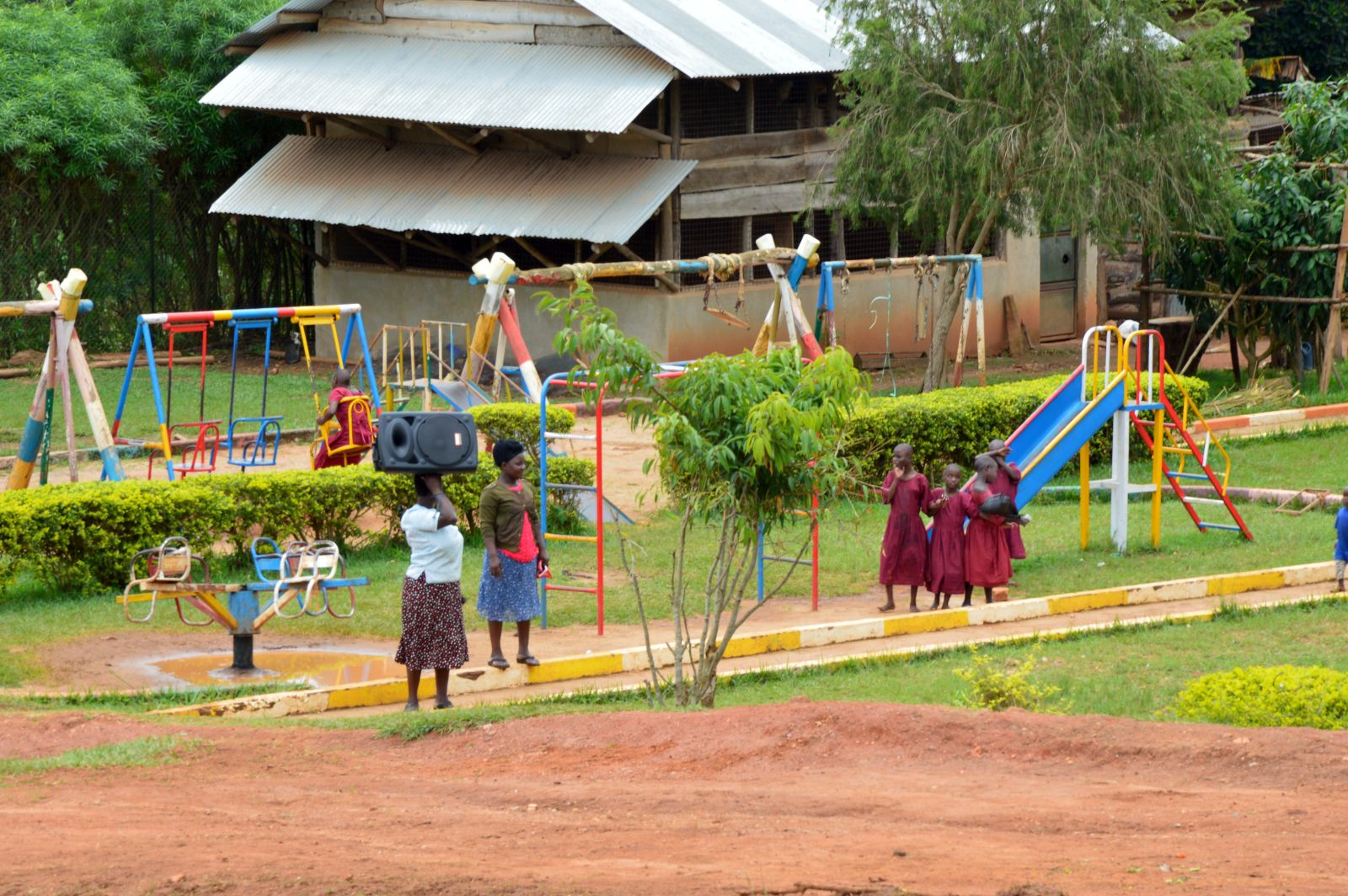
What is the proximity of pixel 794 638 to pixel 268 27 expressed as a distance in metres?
17.7

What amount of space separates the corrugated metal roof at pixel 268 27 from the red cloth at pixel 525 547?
1701 centimetres

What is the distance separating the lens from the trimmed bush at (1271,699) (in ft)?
28.8

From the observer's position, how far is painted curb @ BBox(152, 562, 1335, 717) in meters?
10.2

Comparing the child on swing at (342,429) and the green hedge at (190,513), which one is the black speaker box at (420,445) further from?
the child on swing at (342,429)

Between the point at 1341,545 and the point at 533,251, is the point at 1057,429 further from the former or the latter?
the point at 533,251

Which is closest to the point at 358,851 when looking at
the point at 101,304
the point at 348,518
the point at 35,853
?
the point at 35,853

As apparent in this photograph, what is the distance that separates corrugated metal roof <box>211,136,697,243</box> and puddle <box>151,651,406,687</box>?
1107 centimetres

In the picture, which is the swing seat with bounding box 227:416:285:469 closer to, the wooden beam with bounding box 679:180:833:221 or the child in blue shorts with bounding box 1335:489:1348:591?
the wooden beam with bounding box 679:180:833:221

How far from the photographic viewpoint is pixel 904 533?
1309 cm

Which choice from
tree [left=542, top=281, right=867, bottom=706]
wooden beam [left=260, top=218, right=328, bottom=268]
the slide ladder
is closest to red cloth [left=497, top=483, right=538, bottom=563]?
tree [left=542, top=281, right=867, bottom=706]

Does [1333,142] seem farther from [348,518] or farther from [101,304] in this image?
[101,304]

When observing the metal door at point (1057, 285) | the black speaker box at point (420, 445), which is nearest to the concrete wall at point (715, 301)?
the metal door at point (1057, 285)

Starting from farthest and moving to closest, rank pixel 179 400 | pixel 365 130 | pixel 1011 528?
pixel 365 130
pixel 179 400
pixel 1011 528

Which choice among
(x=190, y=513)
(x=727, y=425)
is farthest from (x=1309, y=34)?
(x=727, y=425)
